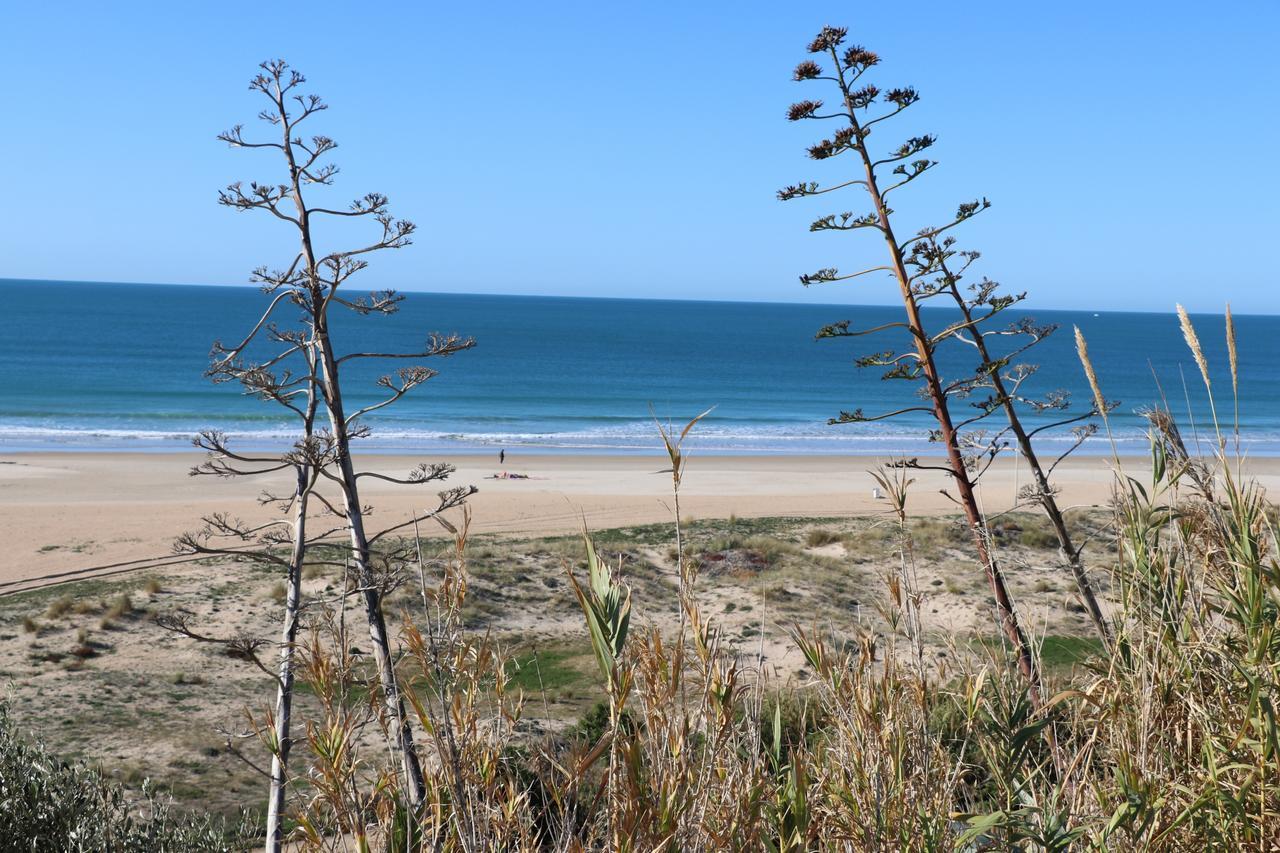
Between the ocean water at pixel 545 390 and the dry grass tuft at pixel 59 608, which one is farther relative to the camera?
the ocean water at pixel 545 390

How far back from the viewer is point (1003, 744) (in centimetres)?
295

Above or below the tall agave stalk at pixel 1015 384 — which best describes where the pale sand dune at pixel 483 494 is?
below

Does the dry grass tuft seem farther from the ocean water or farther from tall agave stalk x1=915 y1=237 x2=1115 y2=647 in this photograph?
tall agave stalk x1=915 y1=237 x2=1115 y2=647

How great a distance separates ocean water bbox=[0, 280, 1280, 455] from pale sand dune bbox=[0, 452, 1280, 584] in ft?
8.77

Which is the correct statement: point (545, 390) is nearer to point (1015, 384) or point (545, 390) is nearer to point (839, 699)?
point (1015, 384)

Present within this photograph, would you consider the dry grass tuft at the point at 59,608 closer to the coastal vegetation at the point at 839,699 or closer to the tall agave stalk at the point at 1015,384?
the coastal vegetation at the point at 839,699

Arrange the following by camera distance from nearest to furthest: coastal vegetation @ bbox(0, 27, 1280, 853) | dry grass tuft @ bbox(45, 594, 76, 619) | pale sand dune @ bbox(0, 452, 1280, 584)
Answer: coastal vegetation @ bbox(0, 27, 1280, 853)
dry grass tuft @ bbox(45, 594, 76, 619)
pale sand dune @ bbox(0, 452, 1280, 584)

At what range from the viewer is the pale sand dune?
24.3m

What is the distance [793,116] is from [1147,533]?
2.14m

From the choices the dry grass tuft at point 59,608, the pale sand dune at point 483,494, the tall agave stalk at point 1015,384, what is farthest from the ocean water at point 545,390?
the dry grass tuft at point 59,608

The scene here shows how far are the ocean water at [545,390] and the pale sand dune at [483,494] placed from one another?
2.67m

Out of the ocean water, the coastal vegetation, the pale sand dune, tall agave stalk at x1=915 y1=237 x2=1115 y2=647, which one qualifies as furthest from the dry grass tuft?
tall agave stalk at x1=915 y1=237 x2=1115 y2=647

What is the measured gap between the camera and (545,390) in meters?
65.8

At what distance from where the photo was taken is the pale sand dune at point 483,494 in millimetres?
24266
